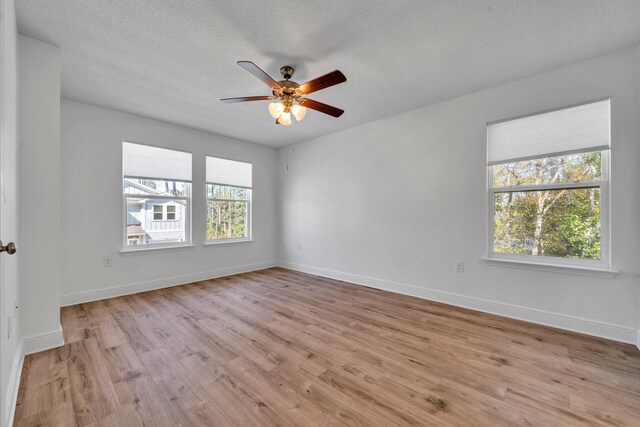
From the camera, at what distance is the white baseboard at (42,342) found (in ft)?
7.12

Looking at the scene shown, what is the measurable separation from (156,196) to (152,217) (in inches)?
12.8

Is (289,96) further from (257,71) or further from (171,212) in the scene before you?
(171,212)

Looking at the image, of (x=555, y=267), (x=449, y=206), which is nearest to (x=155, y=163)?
(x=449, y=206)

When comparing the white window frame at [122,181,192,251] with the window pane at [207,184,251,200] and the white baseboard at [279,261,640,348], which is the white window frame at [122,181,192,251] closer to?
the window pane at [207,184,251,200]

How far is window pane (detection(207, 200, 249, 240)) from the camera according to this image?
475 cm

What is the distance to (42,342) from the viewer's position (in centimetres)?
224

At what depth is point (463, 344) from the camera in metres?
2.36

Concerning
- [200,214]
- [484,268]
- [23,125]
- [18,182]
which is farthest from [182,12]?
[484,268]

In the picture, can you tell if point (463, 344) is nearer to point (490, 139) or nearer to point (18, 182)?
point (490, 139)

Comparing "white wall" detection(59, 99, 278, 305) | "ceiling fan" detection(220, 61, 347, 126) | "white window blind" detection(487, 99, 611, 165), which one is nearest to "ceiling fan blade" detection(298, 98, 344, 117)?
"ceiling fan" detection(220, 61, 347, 126)

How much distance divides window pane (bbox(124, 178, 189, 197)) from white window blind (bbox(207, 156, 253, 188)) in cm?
50

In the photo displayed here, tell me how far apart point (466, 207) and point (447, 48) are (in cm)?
179

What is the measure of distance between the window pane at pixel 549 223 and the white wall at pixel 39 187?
4479 mm

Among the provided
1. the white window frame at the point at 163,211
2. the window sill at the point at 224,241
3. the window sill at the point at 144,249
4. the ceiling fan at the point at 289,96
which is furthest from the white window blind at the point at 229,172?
the ceiling fan at the point at 289,96
